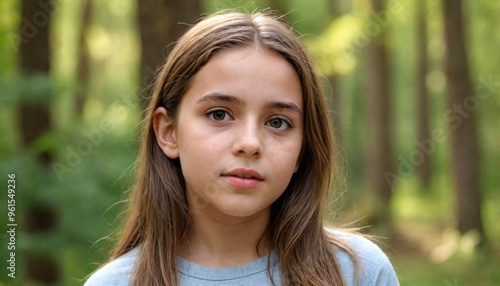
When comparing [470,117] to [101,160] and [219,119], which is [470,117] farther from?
[219,119]

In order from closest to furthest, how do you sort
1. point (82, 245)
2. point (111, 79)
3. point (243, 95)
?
point (243, 95), point (82, 245), point (111, 79)

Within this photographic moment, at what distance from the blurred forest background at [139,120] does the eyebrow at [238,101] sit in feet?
2.00

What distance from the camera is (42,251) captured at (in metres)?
8.02

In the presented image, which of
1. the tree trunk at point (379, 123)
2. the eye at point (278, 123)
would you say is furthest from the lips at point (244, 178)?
the tree trunk at point (379, 123)

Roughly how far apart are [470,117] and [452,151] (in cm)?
65

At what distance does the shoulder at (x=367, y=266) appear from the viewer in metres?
2.45

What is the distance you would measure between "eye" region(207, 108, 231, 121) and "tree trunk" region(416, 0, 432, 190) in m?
18.5

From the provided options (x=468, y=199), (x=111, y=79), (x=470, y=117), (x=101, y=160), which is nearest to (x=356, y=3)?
(x=470, y=117)

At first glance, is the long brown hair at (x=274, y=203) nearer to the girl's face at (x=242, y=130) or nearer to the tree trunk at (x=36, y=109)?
the girl's face at (x=242, y=130)

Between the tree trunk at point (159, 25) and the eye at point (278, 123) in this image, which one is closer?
the eye at point (278, 123)

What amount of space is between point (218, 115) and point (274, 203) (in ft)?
1.35

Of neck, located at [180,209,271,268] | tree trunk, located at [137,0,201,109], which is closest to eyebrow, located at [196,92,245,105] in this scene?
neck, located at [180,209,271,268]

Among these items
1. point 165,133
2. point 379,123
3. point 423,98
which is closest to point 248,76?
point 165,133

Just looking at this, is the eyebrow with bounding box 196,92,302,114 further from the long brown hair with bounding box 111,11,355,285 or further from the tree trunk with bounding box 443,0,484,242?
the tree trunk with bounding box 443,0,484,242
